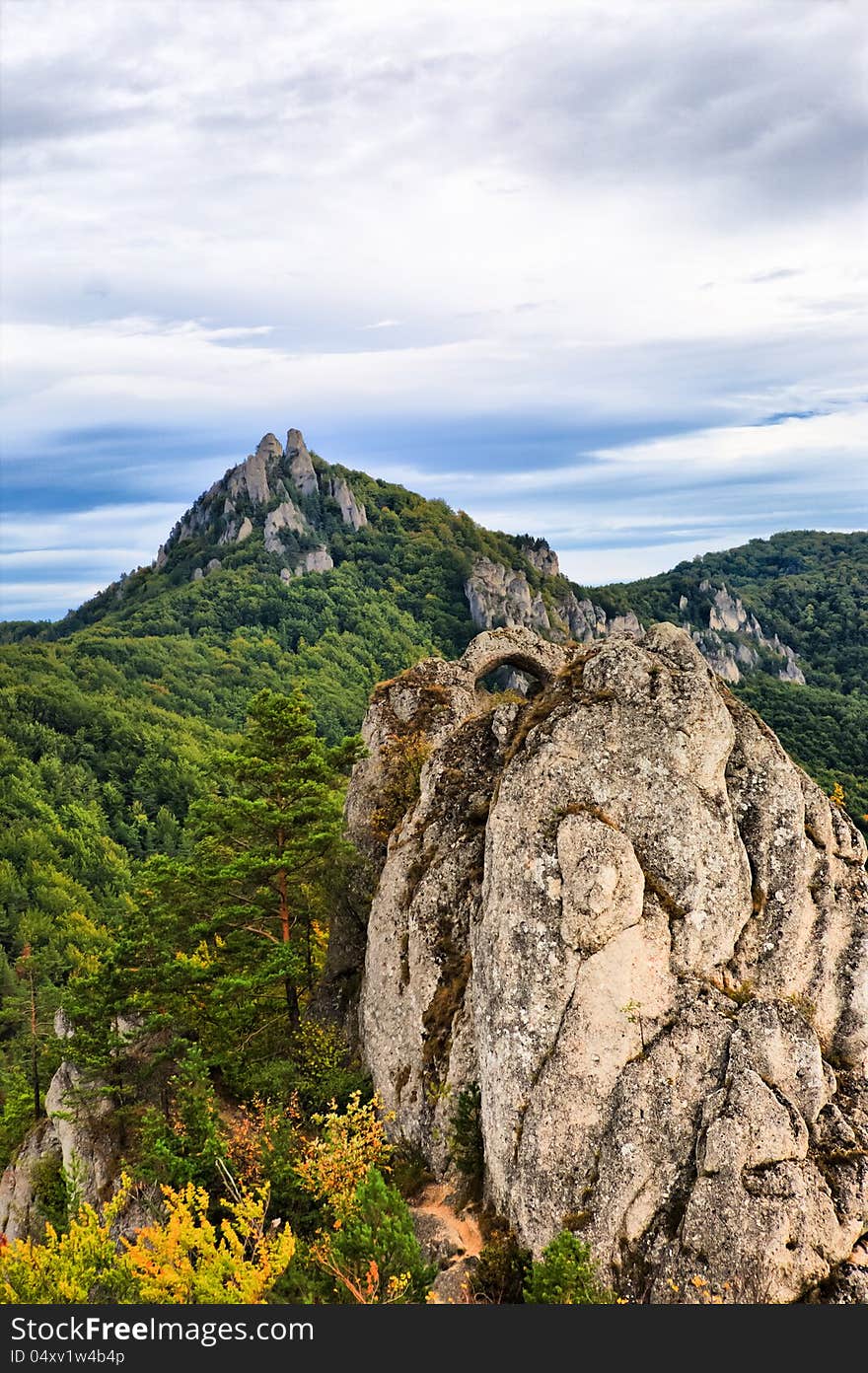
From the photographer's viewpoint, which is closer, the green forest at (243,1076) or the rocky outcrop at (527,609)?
the green forest at (243,1076)

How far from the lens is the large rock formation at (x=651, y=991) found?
17.7 m

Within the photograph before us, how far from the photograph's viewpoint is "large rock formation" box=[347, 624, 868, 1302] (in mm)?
17672

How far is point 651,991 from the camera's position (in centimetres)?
1948

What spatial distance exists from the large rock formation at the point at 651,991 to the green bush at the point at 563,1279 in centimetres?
197

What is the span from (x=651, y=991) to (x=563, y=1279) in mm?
5707

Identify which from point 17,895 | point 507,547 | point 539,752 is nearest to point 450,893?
point 539,752

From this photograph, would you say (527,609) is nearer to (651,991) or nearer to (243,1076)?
(243,1076)

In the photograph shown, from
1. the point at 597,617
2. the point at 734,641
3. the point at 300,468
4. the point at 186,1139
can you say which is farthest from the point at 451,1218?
the point at 300,468

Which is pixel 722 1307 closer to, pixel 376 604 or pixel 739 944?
pixel 739 944

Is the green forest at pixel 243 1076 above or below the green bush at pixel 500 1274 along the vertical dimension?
above

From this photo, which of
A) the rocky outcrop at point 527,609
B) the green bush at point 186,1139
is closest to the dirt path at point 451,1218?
the green bush at point 186,1139

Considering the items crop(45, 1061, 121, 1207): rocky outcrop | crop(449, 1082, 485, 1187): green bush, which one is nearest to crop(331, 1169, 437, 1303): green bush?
crop(449, 1082, 485, 1187): green bush

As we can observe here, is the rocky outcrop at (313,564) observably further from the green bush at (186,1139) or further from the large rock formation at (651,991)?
the large rock formation at (651,991)

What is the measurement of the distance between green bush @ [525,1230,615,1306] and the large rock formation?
1967 millimetres
